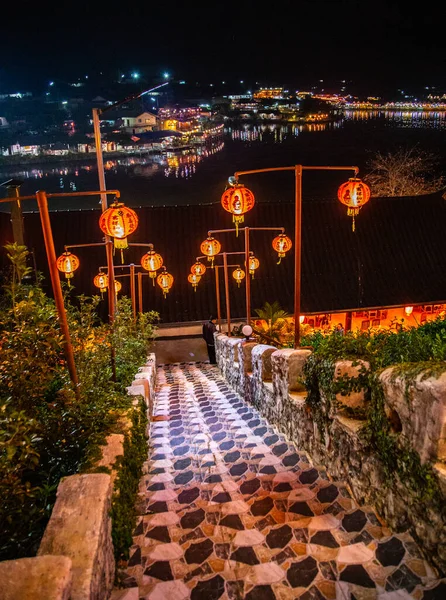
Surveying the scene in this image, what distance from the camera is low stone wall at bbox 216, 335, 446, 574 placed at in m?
3.46

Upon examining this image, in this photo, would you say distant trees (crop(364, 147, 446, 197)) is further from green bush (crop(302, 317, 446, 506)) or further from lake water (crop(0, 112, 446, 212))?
green bush (crop(302, 317, 446, 506))

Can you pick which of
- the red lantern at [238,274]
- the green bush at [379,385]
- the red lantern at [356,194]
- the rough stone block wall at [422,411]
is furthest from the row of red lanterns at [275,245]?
the rough stone block wall at [422,411]

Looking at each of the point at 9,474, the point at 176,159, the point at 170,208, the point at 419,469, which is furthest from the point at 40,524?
the point at 176,159

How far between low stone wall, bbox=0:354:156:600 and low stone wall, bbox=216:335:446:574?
2431 millimetres

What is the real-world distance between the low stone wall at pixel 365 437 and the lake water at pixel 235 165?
76.6 ft

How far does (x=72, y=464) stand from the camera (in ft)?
14.9

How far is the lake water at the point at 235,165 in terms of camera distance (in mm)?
41812

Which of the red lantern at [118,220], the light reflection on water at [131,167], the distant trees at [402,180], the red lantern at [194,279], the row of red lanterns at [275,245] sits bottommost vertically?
the red lantern at [194,279]

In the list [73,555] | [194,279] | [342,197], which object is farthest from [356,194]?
[194,279]

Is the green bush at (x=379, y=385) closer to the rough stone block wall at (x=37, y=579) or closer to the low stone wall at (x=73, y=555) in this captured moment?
the low stone wall at (x=73, y=555)

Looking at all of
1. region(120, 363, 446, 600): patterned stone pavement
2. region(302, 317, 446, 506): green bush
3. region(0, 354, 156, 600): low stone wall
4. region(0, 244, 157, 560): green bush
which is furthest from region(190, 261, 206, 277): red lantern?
region(0, 354, 156, 600): low stone wall

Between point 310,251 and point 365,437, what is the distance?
16.4 meters

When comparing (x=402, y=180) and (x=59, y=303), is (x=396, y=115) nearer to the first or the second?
(x=402, y=180)

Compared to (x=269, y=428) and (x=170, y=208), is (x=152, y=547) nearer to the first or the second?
(x=269, y=428)
